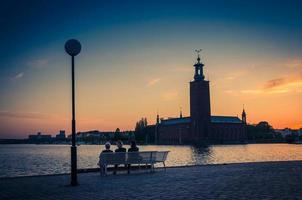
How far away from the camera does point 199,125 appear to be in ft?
458

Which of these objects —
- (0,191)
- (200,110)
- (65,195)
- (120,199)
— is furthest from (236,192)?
(200,110)

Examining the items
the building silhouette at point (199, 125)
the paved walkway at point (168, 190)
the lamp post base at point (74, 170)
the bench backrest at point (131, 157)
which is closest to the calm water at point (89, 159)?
the bench backrest at point (131, 157)

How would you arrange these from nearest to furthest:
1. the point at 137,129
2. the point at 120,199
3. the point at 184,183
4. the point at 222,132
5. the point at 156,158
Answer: the point at 120,199 < the point at 184,183 < the point at 156,158 < the point at 222,132 < the point at 137,129

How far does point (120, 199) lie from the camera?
8.39 m

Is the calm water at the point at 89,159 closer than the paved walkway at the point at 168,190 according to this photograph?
No

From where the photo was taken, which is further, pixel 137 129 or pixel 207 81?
pixel 137 129

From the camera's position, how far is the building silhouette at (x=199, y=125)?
13975 cm

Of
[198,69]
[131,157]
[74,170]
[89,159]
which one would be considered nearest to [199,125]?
[198,69]

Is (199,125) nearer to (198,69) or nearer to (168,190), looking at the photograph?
(198,69)

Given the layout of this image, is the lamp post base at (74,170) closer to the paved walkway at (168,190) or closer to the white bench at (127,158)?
the paved walkway at (168,190)

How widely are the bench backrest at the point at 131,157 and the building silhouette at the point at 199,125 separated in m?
124

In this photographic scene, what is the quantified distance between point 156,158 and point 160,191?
254 inches

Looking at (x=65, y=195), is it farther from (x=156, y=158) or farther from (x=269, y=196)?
(x=156, y=158)

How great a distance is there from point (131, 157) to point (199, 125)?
415ft
